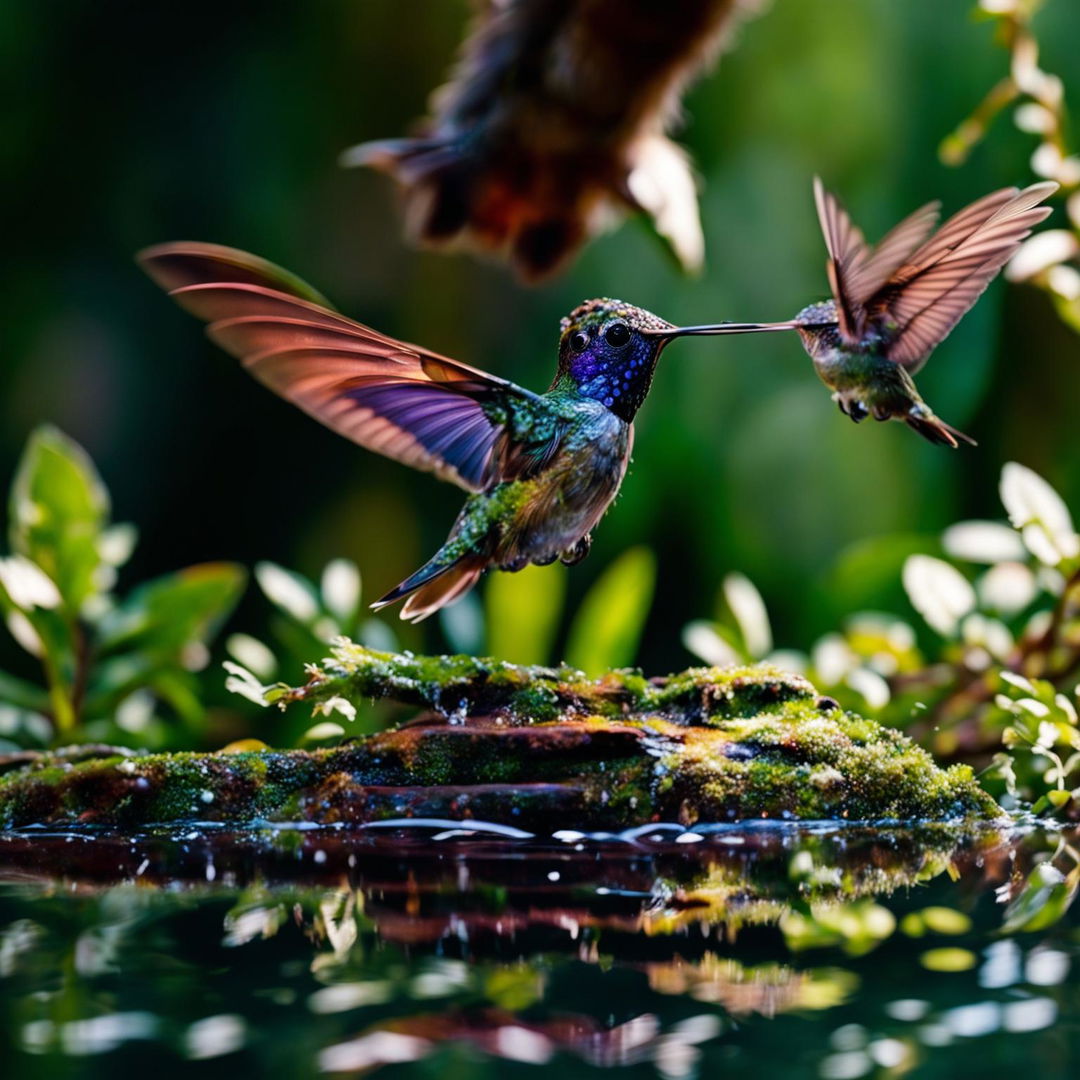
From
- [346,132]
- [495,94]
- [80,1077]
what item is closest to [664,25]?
[495,94]

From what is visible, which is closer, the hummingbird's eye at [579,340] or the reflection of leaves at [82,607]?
the hummingbird's eye at [579,340]

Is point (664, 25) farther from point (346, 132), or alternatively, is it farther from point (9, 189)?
point (9, 189)

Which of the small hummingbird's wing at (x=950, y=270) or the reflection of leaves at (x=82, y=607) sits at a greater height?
the small hummingbird's wing at (x=950, y=270)

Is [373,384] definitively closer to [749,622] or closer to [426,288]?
[749,622]

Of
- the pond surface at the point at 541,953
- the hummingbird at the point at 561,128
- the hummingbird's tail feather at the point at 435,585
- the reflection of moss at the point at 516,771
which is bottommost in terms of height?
the pond surface at the point at 541,953

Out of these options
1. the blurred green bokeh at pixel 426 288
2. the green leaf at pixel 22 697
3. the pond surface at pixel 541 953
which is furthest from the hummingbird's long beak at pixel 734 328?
the blurred green bokeh at pixel 426 288

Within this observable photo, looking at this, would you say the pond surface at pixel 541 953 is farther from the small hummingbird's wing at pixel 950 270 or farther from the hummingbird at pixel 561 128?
the hummingbird at pixel 561 128

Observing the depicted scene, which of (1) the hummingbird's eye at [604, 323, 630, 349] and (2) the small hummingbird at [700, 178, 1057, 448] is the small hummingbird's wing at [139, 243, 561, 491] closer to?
(1) the hummingbird's eye at [604, 323, 630, 349]
